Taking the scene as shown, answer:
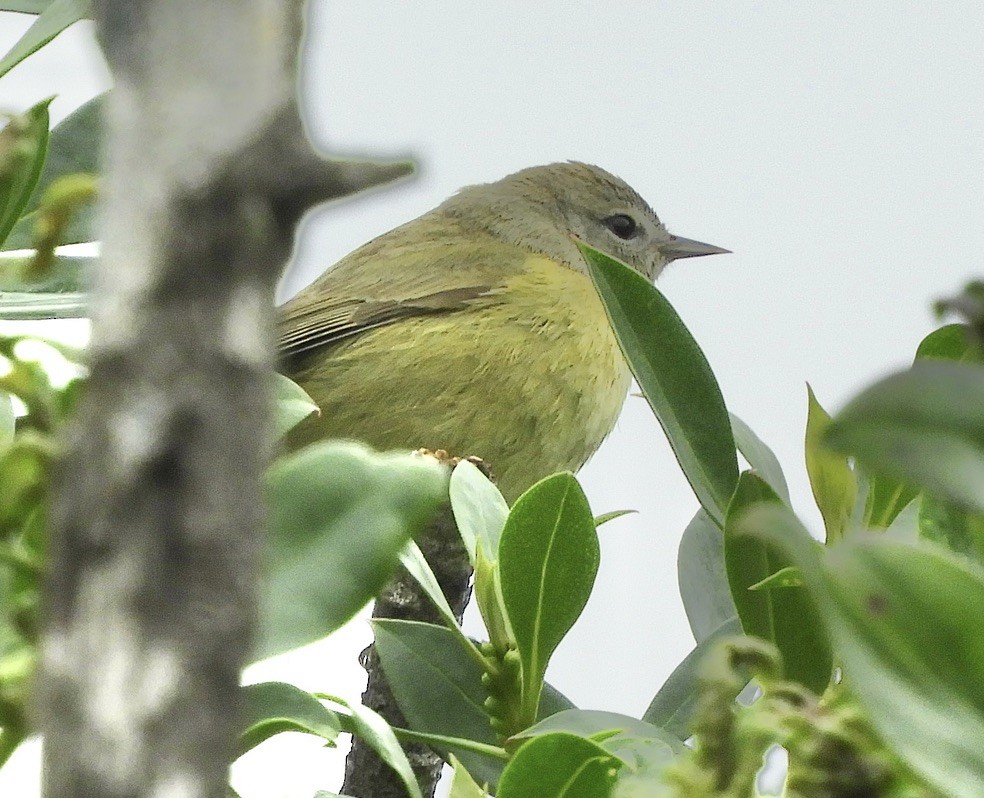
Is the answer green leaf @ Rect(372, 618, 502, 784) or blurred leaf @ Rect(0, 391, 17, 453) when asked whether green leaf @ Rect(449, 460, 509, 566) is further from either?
blurred leaf @ Rect(0, 391, 17, 453)

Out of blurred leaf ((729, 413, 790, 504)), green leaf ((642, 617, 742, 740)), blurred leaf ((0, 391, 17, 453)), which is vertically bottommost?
green leaf ((642, 617, 742, 740))

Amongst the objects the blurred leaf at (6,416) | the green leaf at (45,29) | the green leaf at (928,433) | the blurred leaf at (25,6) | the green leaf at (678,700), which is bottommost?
the green leaf at (678,700)

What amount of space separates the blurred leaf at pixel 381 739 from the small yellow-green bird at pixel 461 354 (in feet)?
6.94

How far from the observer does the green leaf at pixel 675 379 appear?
1.12 metres

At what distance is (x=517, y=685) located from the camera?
1.30 meters

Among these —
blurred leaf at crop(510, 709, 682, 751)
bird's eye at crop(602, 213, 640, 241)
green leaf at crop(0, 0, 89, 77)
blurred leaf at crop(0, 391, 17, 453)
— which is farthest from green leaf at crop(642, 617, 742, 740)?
bird's eye at crop(602, 213, 640, 241)

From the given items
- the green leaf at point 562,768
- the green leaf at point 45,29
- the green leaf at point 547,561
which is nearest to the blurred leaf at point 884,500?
the green leaf at point 547,561

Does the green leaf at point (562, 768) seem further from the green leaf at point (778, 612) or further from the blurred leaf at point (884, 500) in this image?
the blurred leaf at point (884, 500)

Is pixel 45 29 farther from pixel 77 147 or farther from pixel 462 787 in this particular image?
pixel 462 787

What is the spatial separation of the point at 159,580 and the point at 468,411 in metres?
2.79

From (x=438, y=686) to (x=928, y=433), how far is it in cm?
88

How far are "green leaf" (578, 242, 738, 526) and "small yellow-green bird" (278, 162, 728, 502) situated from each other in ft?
6.55

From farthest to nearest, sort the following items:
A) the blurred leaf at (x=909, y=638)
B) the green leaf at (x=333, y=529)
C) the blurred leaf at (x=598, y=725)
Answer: the blurred leaf at (x=598, y=725)
the green leaf at (x=333, y=529)
the blurred leaf at (x=909, y=638)

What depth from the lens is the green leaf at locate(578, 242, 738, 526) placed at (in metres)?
1.12
